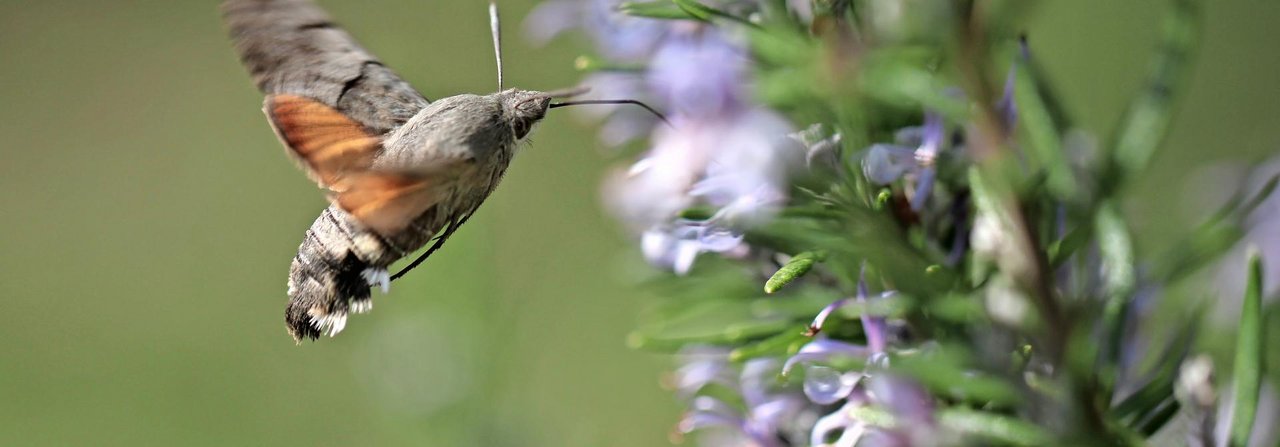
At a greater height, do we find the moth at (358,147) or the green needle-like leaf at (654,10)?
the green needle-like leaf at (654,10)

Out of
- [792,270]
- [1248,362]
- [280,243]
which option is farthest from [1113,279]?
[280,243]

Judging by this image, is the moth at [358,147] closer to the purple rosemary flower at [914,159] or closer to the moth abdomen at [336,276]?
the moth abdomen at [336,276]

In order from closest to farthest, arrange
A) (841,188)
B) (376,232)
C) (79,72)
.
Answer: (841,188) → (376,232) → (79,72)

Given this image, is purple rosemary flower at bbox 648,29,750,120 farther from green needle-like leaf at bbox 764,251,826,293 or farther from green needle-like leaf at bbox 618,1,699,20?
green needle-like leaf at bbox 764,251,826,293

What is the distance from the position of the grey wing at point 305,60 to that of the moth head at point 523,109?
128 mm

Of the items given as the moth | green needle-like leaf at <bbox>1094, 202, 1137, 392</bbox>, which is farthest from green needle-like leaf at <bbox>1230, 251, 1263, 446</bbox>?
the moth

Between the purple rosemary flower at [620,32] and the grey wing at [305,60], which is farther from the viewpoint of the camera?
the grey wing at [305,60]

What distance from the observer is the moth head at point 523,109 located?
3.55ft

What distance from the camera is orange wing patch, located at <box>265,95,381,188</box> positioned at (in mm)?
1061

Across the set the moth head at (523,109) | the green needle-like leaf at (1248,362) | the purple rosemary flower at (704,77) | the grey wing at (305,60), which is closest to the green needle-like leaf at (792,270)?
the purple rosemary flower at (704,77)

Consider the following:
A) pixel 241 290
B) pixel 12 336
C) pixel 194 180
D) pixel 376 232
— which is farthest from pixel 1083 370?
pixel 194 180

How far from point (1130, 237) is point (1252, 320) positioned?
4.1 inches

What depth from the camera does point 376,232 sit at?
1.01m

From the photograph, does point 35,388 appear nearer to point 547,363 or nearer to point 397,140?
point 547,363
